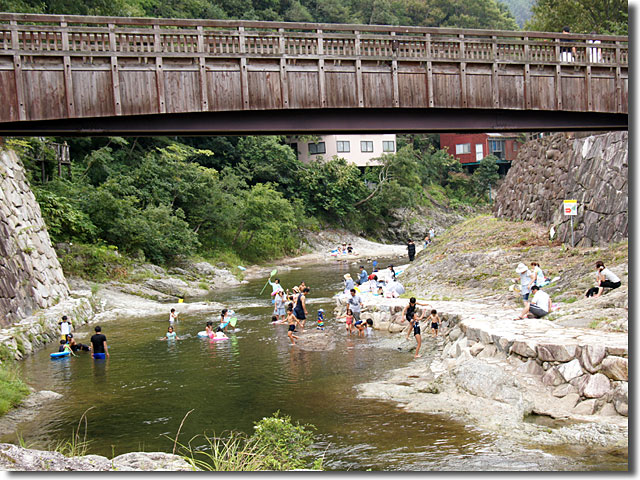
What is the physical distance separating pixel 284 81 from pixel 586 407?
32.0 ft

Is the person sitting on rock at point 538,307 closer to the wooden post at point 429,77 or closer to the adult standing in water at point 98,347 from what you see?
the wooden post at point 429,77

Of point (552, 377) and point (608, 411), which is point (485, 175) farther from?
point (608, 411)

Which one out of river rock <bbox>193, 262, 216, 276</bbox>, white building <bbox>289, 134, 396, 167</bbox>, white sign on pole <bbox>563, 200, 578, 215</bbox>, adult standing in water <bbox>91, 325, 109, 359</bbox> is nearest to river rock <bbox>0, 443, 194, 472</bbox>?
adult standing in water <bbox>91, 325, 109, 359</bbox>

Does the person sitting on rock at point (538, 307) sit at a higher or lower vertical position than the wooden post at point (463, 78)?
lower

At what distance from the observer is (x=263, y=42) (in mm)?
15336

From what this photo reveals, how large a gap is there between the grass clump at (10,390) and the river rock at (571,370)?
12.3 metres

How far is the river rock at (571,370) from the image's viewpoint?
13.1m

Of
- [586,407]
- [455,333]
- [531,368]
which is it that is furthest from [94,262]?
[586,407]

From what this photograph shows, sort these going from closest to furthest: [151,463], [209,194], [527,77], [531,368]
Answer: [151,463] < [531,368] < [527,77] < [209,194]

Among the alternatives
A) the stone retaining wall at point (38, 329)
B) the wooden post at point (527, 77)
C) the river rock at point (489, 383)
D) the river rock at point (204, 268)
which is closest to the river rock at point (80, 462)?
the river rock at point (489, 383)

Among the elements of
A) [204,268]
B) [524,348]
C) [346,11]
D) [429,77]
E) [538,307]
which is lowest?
[204,268]

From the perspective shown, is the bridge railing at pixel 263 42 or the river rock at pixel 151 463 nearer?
the river rock at pixel 151 463

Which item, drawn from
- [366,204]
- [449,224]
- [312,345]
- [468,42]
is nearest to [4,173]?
[312,345]

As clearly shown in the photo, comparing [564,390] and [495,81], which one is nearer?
[564,390]
